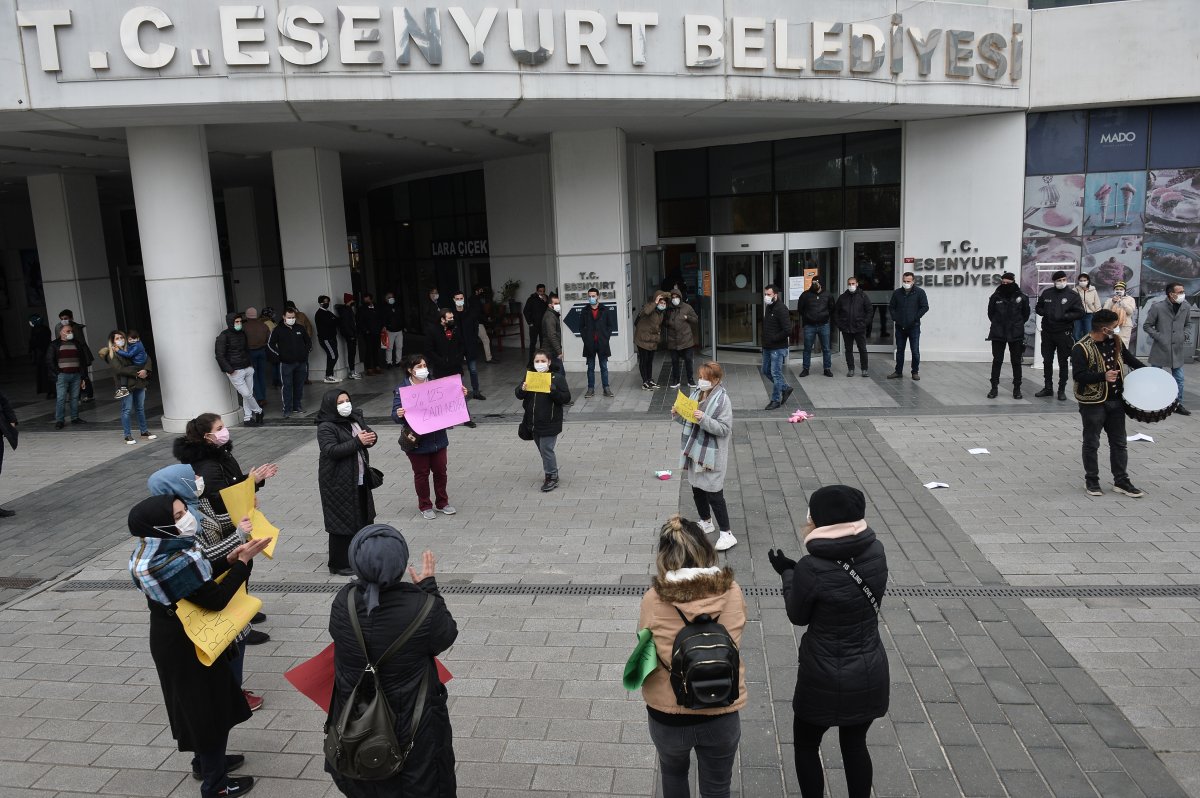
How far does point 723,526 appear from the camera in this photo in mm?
7754

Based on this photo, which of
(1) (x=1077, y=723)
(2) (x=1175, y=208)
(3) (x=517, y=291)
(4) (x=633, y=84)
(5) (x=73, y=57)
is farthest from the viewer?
(3) (x=517, y=291)

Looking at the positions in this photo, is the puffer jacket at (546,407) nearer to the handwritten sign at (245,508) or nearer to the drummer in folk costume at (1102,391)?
the handwritten sign at (245,508)

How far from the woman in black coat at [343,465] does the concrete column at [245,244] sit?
21078 millimetres

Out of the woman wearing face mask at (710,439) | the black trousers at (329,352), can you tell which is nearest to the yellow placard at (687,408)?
the woman wearing face mask at (710,439)

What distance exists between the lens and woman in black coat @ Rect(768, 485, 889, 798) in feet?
12.4

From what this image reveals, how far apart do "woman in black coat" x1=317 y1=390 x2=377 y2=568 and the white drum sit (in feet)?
22.6

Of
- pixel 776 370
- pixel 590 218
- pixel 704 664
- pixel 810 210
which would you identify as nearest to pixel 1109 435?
pixel 776 370

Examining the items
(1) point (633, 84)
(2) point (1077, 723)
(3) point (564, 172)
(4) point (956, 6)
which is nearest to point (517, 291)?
(3) point (564, 172)

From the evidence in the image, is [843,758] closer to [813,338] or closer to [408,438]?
[408,438]

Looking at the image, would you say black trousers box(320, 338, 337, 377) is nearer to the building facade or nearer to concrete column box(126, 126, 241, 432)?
the building facade

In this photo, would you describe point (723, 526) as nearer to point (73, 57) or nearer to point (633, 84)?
point (633, 84)

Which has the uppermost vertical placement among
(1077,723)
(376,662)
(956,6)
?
(956,6)

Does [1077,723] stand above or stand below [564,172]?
below

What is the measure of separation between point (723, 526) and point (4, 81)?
1063cm
